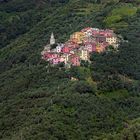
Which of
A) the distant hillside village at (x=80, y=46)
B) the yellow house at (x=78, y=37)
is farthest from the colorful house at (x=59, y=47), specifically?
the yellow house at (x=78, y=37)

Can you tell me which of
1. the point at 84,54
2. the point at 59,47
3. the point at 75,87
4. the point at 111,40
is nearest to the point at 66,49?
the point at 59,47

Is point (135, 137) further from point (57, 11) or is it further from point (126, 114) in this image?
point (57, 11)

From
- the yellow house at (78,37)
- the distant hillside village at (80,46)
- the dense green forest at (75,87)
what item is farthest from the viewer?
the yellow house at (78,37)

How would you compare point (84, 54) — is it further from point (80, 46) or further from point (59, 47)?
point (59, 47)

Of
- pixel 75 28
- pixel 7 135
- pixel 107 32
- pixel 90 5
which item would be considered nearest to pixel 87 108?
pixel 7 135

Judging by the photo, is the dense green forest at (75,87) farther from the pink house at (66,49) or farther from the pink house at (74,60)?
the pink house at (66,49)

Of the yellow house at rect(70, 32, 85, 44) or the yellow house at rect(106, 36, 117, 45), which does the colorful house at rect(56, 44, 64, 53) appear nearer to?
the yellow house at rect(70, 32, 85, 44)

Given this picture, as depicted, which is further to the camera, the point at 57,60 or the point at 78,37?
the point at 78,37
